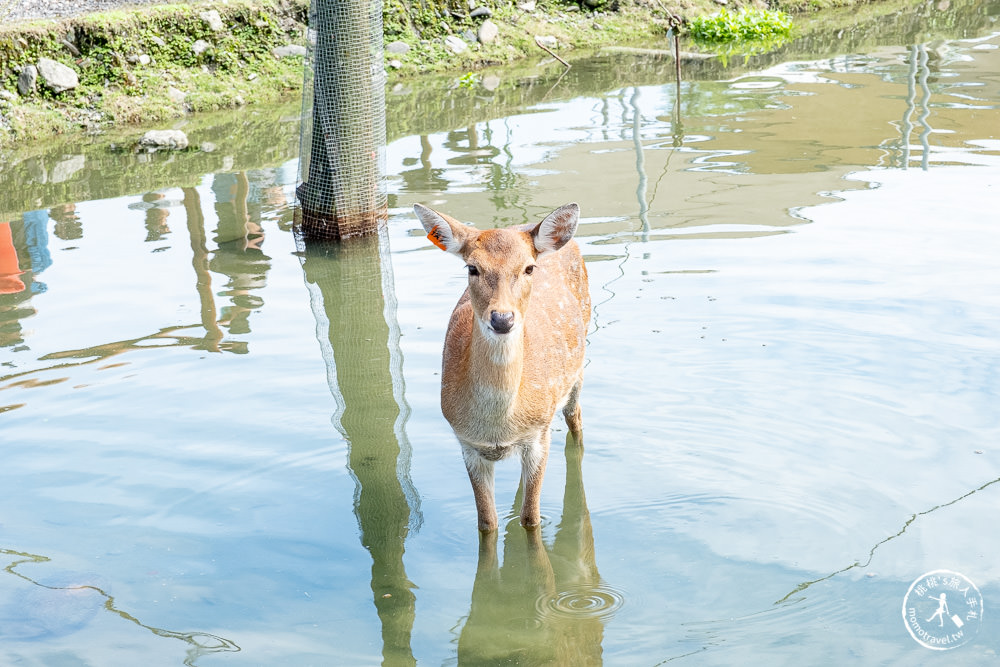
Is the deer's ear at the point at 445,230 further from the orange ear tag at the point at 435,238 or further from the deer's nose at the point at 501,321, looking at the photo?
the deer's nose at the point at 501,321

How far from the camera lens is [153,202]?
33.6ft

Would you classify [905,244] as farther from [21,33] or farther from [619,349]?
[21,33]

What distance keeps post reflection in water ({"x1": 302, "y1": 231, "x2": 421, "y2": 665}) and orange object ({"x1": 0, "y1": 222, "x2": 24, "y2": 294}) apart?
2224 mm

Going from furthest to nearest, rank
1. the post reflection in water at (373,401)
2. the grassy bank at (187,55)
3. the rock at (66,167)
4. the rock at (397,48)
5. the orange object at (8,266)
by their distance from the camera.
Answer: the rock at (397,48) → the grassy bank at (187,55) → the rock at (66,167) → the orange object at (8,266) → the post reflection in water at (373,401)

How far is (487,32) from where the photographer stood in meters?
17.8

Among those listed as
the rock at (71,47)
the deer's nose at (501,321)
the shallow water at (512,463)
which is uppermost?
the rock at (71,47)

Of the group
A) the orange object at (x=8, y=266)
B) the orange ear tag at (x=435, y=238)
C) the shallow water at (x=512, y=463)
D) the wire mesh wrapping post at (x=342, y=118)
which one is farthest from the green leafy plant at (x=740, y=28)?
the orange ear tag at (x=435, y=238)

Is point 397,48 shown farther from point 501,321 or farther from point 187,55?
point 501,321

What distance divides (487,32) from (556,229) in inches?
557

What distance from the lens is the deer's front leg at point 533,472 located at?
15.4 feet

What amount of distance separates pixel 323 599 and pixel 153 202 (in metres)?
6.83

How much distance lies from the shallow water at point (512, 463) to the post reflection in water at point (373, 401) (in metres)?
0.02

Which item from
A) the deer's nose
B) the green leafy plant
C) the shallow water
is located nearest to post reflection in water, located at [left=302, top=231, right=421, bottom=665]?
the shallow water

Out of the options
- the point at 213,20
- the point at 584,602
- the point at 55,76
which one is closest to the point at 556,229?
the point at 584,602
